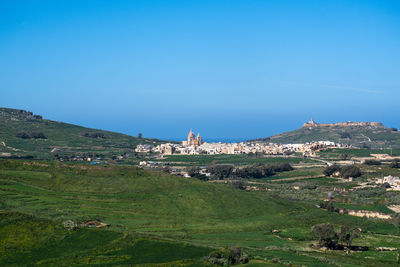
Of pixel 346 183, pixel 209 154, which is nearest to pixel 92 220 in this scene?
pixel 346 183

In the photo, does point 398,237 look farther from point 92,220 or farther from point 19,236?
point 19,236

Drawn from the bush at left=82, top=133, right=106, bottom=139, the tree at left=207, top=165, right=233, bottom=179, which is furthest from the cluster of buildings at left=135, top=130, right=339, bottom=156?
the tree at left=207, top=165, right=233, bottom=179

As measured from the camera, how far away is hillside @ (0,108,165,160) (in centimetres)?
13925

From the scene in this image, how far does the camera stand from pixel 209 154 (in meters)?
172

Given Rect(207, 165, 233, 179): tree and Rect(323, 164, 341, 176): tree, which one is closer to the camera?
Rect(323, 164, 341, 176): tree

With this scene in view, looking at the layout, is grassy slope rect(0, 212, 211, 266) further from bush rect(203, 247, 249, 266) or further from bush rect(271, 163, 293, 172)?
bush rect(271, 163, 293, 172)

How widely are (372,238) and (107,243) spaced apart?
29.9 m

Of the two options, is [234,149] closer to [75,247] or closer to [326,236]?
[326,236]

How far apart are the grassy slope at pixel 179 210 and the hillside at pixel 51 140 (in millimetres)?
56850

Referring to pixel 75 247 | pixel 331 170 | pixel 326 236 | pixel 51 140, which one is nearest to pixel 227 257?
pixel 75 247

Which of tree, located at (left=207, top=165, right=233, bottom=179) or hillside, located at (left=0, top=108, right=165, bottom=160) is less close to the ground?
hillside, located at (left=0, top=108, right=165, bottom=160)

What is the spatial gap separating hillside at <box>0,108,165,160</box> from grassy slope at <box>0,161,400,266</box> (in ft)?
187

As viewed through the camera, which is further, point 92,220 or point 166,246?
point 92,220

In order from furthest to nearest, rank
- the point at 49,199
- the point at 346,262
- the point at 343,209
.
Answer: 1. the point at 343,209
2. the point at 49,199
3. the point at 346,262
